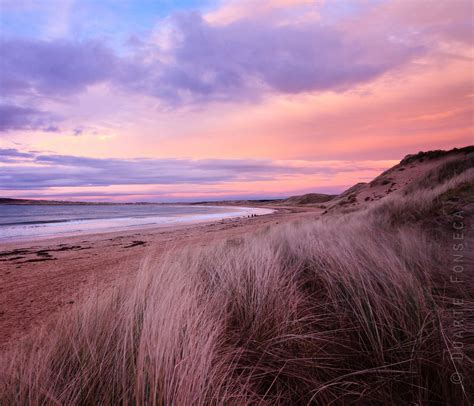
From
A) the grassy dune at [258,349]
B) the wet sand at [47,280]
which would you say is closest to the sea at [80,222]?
the wet sand at [47,280]

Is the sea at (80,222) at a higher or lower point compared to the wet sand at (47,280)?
higher

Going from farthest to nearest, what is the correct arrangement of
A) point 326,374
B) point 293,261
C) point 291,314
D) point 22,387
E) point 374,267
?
point 293,261 < point 374,267 < point 291,314 < point 326,374 < point 22,387

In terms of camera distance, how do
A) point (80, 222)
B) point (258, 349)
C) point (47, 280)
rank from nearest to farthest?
point (258, 349), point (47, 280), point (80, 222)

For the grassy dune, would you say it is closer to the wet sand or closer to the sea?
the wet sand

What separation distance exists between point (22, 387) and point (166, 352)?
2.64 ft

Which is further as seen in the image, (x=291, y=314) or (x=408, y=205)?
(x=408, y=205)

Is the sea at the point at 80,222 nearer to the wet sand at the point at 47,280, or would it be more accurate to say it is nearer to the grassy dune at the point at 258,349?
the wet sand at the point at 47,280

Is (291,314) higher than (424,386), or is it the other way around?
(291,314)

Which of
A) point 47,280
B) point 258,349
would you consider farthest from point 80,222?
point 258,349

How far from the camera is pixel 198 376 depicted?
66.5 inches

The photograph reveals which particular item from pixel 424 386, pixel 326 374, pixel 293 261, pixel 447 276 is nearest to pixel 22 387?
pixel 326 374

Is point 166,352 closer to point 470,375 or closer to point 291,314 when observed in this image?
point 291,314

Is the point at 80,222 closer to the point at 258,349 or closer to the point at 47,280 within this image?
the point at 47,280

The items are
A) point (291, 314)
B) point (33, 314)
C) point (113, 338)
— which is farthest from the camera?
point (33, 314)
